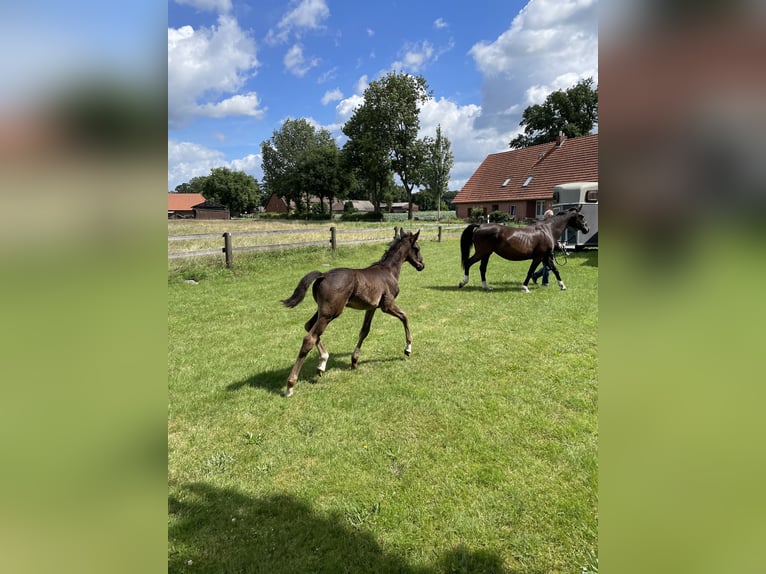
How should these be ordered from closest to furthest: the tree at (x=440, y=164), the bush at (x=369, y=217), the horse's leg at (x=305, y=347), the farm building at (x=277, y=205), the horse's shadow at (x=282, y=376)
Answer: the horse's leg at (x=305, y=347), the horse's shadow at (x=282, y=376), the tree at (x=440, y=164), the bush at (x=369, y=217), the farm building at (x=277, y=205)

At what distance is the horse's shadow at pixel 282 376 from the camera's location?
4527 millimetres

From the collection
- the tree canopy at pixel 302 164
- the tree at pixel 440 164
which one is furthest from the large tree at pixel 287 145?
the tree at pixel 440 164

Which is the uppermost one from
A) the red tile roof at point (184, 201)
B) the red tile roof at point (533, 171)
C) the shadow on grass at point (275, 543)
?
the red tile roof at point (184, 201)

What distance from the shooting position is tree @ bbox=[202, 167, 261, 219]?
74.6 meters

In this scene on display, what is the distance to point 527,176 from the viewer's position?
3234 cm

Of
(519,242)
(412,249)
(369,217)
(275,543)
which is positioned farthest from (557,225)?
(369,217)

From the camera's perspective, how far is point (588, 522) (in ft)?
8.16

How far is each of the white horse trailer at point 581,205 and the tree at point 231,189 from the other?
7004 cm

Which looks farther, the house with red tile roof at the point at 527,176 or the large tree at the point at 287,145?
the large tree at the point at 287,145

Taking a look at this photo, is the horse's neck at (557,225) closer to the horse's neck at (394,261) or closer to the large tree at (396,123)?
the horse's neck at (394,261)
